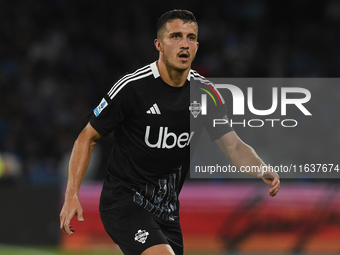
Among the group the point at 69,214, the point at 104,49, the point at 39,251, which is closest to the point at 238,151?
the point at 69,214

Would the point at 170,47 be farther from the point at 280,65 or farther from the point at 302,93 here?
the point at 280,65

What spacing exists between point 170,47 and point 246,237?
4389mm

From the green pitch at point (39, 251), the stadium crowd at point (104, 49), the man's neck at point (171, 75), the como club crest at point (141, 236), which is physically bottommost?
the green pitch at point (39, 251)

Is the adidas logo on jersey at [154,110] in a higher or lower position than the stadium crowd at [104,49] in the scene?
lower

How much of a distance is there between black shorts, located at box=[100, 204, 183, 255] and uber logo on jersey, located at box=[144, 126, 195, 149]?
0.47 metres

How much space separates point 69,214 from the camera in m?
3.60

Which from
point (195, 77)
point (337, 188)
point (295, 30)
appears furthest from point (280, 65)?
point (195, 77)

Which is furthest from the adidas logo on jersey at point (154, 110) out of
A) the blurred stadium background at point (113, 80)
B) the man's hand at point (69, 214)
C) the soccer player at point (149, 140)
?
the blurred stadium background at point (113, 80)

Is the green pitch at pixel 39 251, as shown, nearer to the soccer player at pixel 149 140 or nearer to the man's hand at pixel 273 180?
the soccer player at pixel 149 140

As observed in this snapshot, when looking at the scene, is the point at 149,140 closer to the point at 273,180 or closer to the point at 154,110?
the point at 154,110

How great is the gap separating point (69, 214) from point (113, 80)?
23.9 ft

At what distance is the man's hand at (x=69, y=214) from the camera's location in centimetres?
357

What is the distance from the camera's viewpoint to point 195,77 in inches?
167

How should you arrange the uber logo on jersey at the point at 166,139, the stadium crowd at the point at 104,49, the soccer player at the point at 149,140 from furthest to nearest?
1. the stadium crowd at the point at 104,49
2. the uber logo on jersey at the point at 166,139
3. the soccer player at the point at 149,140
